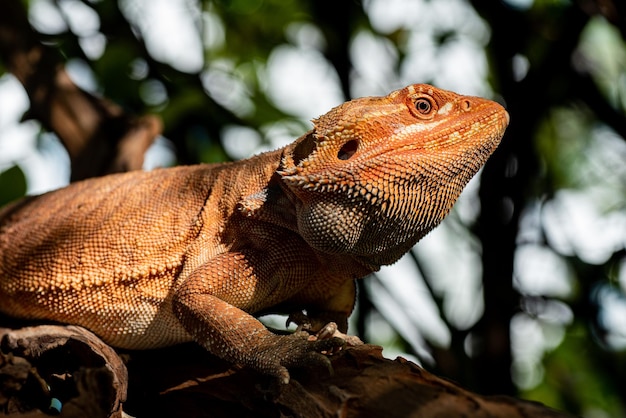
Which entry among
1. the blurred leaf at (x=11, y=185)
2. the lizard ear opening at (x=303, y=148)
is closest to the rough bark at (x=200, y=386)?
the lizard ear opening at (x=303, y=148)

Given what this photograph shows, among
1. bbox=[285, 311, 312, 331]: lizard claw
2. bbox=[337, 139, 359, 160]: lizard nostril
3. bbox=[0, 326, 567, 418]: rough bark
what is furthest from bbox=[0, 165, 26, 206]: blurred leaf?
bbox=[337, 139, 359, 160]: lizard nostril

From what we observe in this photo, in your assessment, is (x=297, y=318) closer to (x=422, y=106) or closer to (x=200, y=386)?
(x=200, y=386)

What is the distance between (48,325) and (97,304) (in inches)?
17.9

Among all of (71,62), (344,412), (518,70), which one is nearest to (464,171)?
(344,412)

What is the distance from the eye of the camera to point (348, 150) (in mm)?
4016

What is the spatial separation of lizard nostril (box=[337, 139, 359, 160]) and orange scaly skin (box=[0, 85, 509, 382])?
0.01m

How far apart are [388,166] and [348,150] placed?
0.29m

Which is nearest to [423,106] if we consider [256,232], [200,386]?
[256,232]

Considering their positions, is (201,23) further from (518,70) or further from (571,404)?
(571,404)

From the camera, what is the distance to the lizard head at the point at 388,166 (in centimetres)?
385

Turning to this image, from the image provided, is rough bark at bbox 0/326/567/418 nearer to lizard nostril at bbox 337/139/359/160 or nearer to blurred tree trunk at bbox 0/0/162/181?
lizard nostril at bbox 337/139/359/160

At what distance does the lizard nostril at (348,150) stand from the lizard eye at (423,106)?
0.41 meters

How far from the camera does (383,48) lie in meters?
8.00

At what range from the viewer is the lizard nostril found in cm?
398
